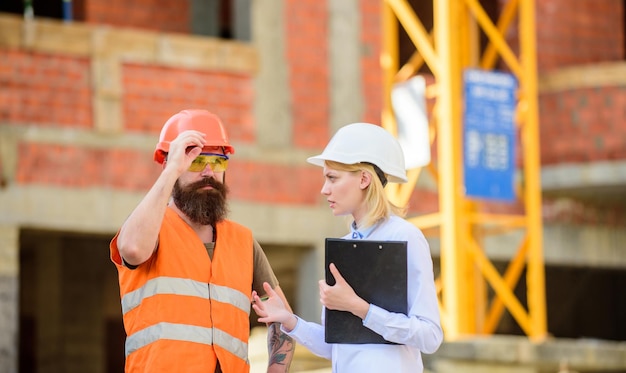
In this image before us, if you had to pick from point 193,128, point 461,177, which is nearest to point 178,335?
point 193,128

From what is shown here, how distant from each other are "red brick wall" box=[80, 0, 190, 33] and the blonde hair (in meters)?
9.61

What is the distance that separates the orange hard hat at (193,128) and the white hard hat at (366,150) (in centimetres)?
57

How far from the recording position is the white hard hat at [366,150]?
556 cm

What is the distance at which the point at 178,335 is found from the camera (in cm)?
566

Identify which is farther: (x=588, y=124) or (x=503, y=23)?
(x=588, y=124)

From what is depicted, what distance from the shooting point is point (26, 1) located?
14.6m

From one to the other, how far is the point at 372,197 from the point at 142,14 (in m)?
10.0

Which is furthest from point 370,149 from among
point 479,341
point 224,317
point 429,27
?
point 429,27

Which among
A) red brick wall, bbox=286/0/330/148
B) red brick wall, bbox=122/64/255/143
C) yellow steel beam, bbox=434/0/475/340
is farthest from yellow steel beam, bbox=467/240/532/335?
red brick wall, bbox=122/64/255/143

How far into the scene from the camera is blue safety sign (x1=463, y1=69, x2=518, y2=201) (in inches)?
619

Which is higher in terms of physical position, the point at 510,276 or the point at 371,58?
the point at 371,58

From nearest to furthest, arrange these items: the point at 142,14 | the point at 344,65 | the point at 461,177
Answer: the point at 344,65 < the point at 142,14 < the point at 461,177

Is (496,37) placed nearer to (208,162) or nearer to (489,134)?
(489,134)

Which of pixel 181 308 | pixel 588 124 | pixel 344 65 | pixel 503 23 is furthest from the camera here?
pixel 588 124
